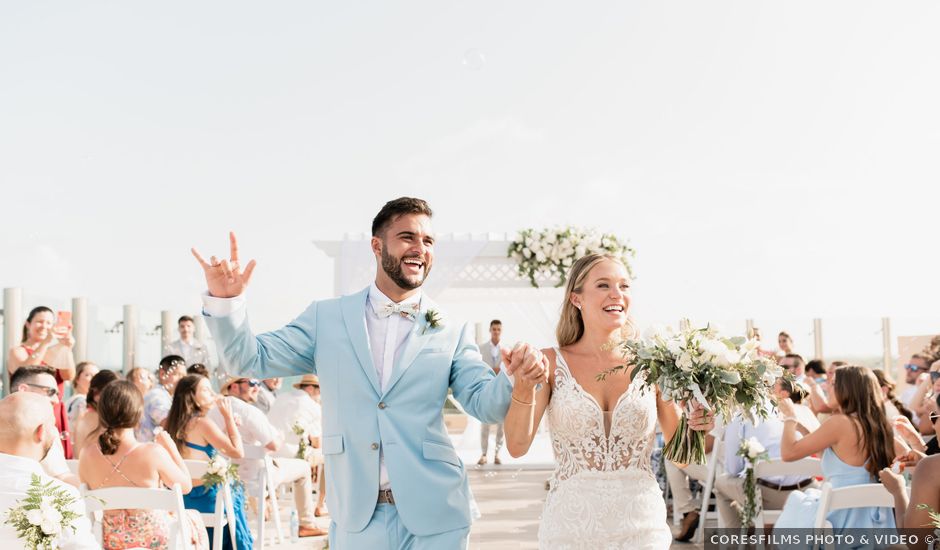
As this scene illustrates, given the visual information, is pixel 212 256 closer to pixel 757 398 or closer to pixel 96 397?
pixel 757 398

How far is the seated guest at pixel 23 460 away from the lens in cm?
337

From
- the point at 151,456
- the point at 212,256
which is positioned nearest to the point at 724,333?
the point at 212,256

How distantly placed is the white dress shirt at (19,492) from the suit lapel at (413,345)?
1457 mm

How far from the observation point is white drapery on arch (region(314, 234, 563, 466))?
12.6m

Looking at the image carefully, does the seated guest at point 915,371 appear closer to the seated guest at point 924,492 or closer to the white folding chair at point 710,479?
the white folding chair at point 710,479

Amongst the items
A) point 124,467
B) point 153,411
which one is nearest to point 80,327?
point 153,411

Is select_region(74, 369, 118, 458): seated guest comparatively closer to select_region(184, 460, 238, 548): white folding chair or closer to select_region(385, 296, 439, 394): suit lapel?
select_region(184, 460, 238, 548): white folding chair

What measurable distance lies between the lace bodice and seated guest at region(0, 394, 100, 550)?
6.32ft

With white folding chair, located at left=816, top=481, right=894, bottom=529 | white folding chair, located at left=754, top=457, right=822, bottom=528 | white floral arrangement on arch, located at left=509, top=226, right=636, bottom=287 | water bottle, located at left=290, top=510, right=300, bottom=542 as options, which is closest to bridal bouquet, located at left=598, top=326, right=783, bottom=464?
white folding chair, located at left=816, top=481, right=894, bottom=529

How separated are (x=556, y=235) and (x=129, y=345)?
246 inches

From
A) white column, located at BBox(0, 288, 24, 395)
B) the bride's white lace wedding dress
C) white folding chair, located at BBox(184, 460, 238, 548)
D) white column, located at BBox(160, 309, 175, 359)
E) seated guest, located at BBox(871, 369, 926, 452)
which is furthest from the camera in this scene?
white column, located at BBox(160, 309, 175, 359)

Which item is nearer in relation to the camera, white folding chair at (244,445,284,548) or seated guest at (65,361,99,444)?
white folding chair at (244,445,284,548)

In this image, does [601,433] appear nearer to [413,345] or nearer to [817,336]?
[413,345]

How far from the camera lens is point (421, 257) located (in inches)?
120
